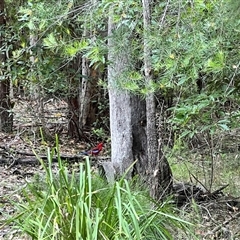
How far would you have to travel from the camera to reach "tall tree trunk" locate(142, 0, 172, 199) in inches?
134

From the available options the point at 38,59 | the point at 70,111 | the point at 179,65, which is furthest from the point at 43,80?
the point at 179,65

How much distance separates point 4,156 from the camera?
6445 millimetres

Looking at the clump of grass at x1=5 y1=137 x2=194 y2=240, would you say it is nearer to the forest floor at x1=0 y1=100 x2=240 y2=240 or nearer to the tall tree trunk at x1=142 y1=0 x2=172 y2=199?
the forest floor at x1=0 y1=100 x2=240 y2=240

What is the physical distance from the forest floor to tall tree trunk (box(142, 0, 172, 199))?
30cm

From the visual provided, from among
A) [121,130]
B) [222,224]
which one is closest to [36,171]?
[121,130]

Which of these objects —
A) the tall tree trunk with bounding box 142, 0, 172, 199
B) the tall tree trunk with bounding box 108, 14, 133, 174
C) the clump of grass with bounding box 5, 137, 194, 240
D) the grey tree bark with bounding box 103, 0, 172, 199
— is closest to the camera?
the clump of grass with bounding box 5, 137, 194, 240

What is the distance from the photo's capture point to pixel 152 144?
3740 mm

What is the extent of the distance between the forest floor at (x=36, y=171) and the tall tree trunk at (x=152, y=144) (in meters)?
0.30

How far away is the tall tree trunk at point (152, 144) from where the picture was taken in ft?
11.2

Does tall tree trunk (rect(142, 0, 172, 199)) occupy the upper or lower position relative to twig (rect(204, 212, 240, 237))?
upper

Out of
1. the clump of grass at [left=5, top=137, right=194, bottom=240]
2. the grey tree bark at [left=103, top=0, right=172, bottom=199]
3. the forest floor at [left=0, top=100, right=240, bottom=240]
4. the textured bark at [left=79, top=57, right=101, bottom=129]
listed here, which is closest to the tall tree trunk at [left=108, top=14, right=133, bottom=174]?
the grey tree bark at [left=103, top=0, right=172, bottom=199]

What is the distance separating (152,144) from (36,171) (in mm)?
2527

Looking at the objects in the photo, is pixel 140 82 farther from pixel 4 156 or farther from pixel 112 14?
pixel 4 156

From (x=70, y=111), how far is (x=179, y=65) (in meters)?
5.21
